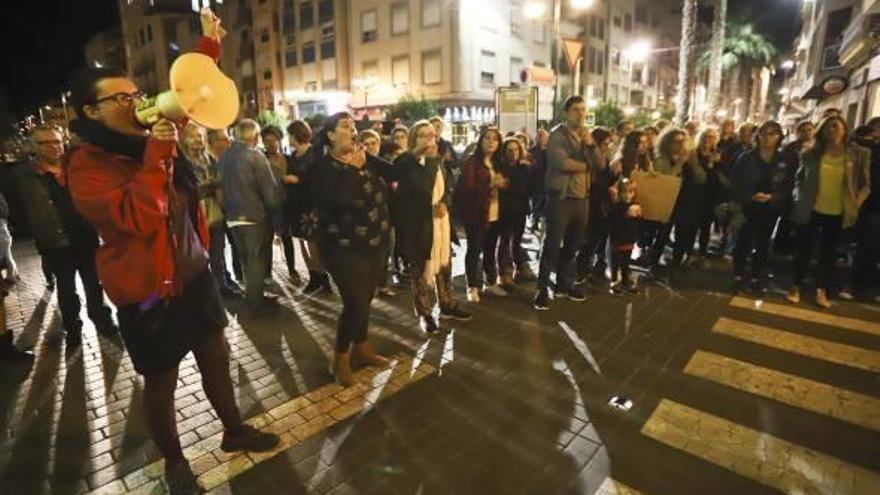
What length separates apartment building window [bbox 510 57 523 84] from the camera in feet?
105

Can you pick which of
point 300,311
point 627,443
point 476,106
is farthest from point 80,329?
point 476,106

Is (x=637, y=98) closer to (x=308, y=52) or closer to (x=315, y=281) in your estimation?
(x=308, y=52)

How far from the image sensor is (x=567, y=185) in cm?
548

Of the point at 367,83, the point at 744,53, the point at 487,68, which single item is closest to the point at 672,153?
the point at 487,68

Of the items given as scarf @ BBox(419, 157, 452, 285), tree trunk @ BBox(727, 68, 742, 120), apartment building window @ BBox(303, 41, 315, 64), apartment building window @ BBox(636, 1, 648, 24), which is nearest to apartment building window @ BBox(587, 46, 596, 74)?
tree trunk @ BBox(727, 68, 742, 120)

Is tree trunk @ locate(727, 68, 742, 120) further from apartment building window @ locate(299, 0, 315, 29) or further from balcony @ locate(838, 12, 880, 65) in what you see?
apartment building window @ locate(299, 0, 315, 29)

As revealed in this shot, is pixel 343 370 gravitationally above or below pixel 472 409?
above

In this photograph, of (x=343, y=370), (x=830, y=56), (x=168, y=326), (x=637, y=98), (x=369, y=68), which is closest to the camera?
(x=168, y=326)

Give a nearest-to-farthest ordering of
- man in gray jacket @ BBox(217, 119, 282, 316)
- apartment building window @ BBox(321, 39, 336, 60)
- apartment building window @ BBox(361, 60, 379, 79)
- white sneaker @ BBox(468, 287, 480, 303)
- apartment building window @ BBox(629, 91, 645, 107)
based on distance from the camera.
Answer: man in gray jacket @ BBox(217, 119, 282, 316)
white sneaker @ BBox(468, 287, 480, 303)
apartment building window @ BBox(361, 60, 379, 79)
apartment building window @ BBox(321, 39, 336, 60)
apartment building window @ BBox(629, 91, 645, 107)

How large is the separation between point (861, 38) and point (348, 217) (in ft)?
63.5

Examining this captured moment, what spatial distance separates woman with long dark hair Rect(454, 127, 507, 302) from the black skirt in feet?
11.7

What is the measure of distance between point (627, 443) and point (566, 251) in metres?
2.98

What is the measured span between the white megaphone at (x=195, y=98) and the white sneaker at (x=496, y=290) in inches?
172

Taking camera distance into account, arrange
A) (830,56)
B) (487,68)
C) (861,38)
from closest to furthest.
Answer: (861,38), (830,56), (487,68)
